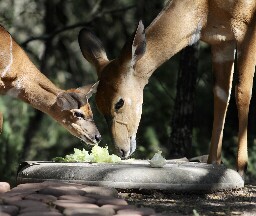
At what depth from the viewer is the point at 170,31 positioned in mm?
7691

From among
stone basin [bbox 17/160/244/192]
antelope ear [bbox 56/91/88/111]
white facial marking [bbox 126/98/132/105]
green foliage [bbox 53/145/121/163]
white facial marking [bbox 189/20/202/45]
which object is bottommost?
stone basin [bbox 17/160/244/192]

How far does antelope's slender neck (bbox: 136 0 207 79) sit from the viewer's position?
303 inches

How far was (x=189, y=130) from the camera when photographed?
31.9 ft

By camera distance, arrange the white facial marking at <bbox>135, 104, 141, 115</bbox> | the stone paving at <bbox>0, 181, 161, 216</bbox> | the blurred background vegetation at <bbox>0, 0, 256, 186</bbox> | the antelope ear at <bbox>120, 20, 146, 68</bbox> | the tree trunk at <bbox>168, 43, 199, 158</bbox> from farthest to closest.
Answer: the blurred background vegetation at <bbox>0, 0, 256, 186</bbox>, the tree trunk at <bbox>168, 43, 199, 158</bbox>, the white facial marking at <bbox>135, 104, 141, 115</bbox>, the antelope ear at <bbox>120, 20, 146, 68</bbox>, the stone paving at <bbox>0, 181, 161, 216</bbox>

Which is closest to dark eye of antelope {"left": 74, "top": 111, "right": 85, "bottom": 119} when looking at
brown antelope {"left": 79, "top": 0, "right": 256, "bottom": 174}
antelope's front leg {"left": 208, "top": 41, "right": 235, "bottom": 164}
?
brown antelope {"left": 79, "top": 0, "right": 256, "bottom": 174}

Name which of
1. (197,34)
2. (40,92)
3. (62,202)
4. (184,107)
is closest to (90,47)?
(40,92)

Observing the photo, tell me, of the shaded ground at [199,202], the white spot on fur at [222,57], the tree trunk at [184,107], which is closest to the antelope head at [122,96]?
the white spot on fur at [222,57]

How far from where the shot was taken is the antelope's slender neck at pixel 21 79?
8.12 m

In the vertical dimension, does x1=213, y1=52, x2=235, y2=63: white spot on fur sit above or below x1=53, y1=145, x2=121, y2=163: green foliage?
above

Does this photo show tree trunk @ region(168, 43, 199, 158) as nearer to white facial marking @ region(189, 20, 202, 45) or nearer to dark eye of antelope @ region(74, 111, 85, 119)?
dark eye of antelope @ region(74, 111, 85, 119)

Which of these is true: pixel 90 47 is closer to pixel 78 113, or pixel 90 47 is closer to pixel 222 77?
pixel 78 113

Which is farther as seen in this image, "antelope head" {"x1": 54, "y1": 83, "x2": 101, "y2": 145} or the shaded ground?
"antelope head" {"x1": 54, "y1": 83, "x2": 101, "y2": 145}

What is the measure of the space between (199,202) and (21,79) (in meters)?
3.05

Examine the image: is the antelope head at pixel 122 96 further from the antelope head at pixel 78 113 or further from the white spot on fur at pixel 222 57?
the white spot on fur at pixel 222 57
